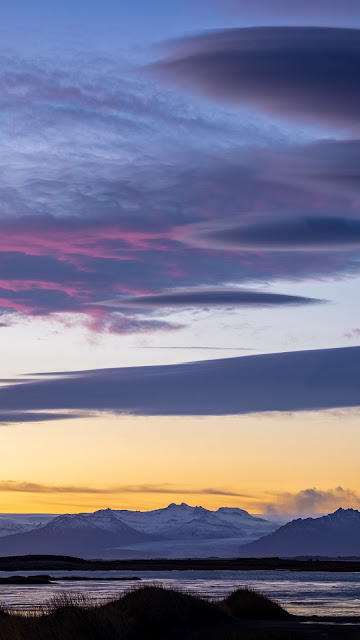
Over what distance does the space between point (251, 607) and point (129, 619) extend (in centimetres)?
1440

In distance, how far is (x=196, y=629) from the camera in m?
42.9

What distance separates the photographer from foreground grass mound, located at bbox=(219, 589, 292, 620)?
5244 cm

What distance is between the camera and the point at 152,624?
4178 cm

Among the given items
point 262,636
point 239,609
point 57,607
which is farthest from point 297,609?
point 57,607

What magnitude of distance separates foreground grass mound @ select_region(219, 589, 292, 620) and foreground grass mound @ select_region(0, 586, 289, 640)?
0.21 ft

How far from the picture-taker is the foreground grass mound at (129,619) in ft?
116

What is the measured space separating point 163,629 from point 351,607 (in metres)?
33.0

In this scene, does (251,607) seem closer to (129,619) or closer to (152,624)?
(152,624)

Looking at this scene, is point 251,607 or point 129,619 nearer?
point 129,619

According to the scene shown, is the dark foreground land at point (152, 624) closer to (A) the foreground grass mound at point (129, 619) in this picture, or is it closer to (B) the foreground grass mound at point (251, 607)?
(A) the foreground grass mound at point (129, 619)

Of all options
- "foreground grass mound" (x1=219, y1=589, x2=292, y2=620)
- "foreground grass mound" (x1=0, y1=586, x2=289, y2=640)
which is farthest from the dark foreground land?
"foreground grass mound" (x1=219, y1=589, x2=292, y2=620)

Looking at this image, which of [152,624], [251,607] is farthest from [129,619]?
[251,607]

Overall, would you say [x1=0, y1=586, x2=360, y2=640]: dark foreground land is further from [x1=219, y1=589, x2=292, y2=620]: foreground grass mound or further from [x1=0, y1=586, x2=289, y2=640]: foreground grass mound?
[x1=219, y1=589, x2=292, y2=620]: foreground grass mound

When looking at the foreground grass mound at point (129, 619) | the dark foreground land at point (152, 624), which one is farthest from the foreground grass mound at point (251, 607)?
the dark foreground land at point (152, 624)
